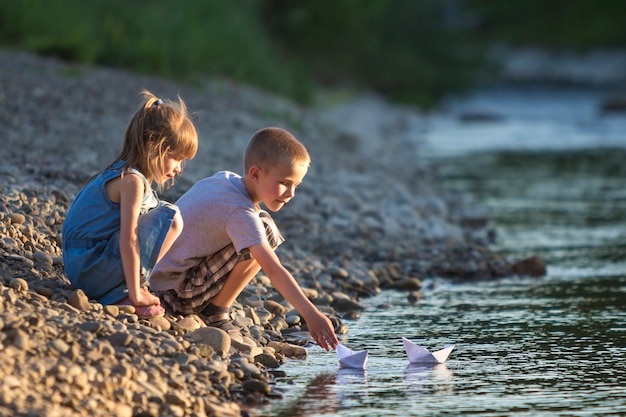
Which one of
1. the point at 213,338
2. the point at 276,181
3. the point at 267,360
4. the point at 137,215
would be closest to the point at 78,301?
the point at 137,215

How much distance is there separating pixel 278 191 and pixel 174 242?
0.47m

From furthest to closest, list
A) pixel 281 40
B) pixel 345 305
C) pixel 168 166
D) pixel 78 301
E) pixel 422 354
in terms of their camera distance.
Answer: pixel 281 40, pixel 345 305, pixel 422 354, pixel 168 166, pixel 78 301

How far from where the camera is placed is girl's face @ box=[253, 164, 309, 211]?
13.4ft

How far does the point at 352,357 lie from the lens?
4.11 meters

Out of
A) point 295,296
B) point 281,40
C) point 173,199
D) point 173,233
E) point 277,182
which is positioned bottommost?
point 295,296

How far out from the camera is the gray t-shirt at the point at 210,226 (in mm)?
4043

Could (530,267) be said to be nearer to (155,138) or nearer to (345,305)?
(345,305)

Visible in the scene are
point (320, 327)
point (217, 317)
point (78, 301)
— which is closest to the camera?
point (78, 301)

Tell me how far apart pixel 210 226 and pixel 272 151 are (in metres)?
0.37

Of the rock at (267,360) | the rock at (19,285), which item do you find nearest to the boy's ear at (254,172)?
the rock at (267,360)

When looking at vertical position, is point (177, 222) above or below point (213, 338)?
above

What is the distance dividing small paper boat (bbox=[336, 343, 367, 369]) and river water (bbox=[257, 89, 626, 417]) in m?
0.05

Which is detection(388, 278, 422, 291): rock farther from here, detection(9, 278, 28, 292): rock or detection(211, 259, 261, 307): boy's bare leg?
detection(9, 278, 28, 292): rock

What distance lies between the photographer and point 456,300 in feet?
18.7
